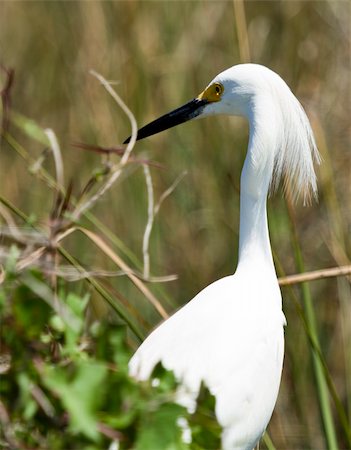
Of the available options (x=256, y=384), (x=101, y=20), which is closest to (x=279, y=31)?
(x=101, y=20)

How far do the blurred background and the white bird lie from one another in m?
0.85

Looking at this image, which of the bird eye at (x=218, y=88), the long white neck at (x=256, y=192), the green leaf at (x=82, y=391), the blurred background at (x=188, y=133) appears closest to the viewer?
the green leaf at (x=82, y=391)

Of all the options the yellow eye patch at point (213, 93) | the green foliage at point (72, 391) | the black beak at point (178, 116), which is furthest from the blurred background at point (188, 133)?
the green foliage at point (72, 391)

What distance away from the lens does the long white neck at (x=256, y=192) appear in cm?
216

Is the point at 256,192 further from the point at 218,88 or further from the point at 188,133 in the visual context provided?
the point at 188,133

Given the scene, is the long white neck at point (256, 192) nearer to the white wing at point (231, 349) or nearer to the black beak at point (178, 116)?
the white wing at point (231, 349)

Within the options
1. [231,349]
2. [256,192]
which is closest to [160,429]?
[231,349]

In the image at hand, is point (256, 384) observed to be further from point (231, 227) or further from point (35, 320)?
point (231, 227)

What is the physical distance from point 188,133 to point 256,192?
1.35m

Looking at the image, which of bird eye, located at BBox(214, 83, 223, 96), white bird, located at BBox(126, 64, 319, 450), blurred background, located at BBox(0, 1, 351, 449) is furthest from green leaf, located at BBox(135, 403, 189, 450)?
blurred background, located at BBox(0, 1, 351, 449)

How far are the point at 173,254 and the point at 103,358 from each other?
2366 mm

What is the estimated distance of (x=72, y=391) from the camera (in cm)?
91

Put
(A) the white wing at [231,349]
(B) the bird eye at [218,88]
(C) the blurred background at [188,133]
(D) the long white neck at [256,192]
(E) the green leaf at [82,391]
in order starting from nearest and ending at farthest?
(E) the green leaf at [82,391], (A) the white wing at [231,349], (D) the long white neck at [256,192], (B) the bird eye at [218,88], (C) the blurred background at [188,133]

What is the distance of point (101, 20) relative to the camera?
11.6ft
